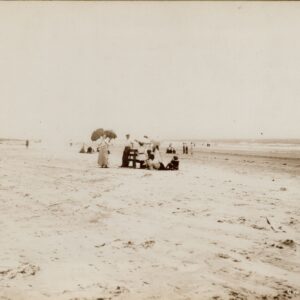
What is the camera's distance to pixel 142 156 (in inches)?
826

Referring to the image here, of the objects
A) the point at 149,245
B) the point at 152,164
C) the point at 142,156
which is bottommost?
the point at 149,245

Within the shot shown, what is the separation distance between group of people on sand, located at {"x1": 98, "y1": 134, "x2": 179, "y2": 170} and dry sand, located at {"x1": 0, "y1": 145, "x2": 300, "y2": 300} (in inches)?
323

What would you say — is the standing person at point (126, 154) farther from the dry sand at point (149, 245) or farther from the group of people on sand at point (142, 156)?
the dry sand at point (149, 245)

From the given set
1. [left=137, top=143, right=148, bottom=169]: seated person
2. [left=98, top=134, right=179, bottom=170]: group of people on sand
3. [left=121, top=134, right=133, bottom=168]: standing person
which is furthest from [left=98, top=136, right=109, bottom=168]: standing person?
[left=137, top=143, right=148, bottom=169]: seated person

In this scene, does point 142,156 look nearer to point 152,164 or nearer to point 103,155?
point 152,164

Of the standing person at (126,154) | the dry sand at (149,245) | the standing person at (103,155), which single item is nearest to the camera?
the dry sand at (149,245)

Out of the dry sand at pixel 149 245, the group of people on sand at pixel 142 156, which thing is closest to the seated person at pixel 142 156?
the group of people on sand at pixel 142 156

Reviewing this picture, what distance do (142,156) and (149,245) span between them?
14555mm

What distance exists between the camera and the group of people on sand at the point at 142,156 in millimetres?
20172

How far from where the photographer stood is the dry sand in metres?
4.81

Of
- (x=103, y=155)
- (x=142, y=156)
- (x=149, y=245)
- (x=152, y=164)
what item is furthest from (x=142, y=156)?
(x=149, y=245)

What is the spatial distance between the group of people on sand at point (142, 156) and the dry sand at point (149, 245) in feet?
26.9

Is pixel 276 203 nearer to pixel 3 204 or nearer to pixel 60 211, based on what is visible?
pixel 60 211

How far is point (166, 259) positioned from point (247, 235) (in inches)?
81.8
